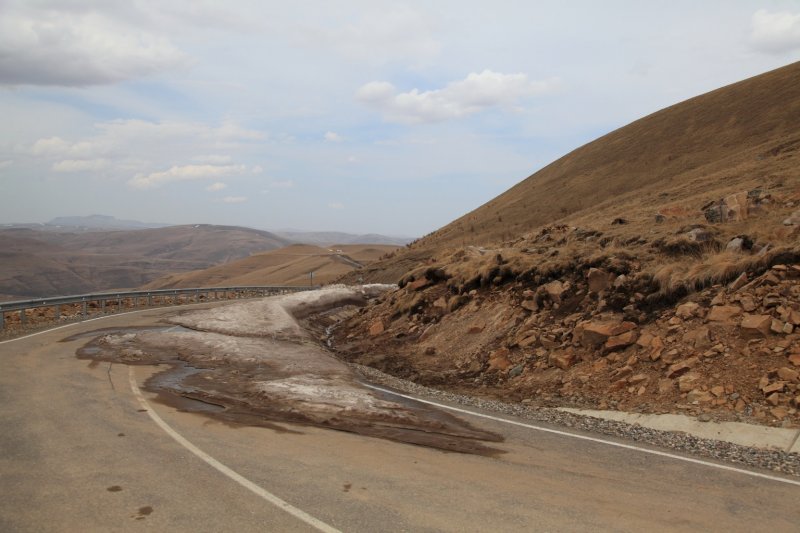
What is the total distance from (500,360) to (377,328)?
7316mm

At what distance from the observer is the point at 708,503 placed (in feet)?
19.9

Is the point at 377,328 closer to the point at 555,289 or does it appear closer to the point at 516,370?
the point at 555,289

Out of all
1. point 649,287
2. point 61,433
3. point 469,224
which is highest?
point 469,224

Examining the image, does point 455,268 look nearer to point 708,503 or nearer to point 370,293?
point 370,293

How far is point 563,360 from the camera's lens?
43.0ft

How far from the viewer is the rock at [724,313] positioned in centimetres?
1144

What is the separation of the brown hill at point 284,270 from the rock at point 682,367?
50867 millimetres

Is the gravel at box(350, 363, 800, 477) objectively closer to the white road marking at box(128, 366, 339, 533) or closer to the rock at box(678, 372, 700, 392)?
the rock at box(678, 372, 700, 392)

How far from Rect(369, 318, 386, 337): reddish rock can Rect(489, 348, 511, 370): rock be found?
6.53 m

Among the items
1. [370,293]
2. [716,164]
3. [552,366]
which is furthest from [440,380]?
[716,164]

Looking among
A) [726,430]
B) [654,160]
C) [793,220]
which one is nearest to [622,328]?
[726,430]

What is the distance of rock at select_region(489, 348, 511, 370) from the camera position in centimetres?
1443

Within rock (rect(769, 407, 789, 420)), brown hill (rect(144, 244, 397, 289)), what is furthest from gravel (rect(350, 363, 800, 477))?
brown hill (rect(144, 244, 397, 289))

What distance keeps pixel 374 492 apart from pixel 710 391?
697 centimetres
